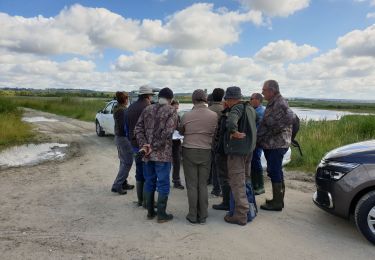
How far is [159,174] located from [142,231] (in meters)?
0.83

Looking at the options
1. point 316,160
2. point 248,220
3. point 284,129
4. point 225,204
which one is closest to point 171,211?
point 225,204

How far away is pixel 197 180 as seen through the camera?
5.47 metres

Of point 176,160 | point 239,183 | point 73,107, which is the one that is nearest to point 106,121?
point 176,160

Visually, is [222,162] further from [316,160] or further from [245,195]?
[316,160]

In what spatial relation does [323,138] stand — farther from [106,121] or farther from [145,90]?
[145,90]

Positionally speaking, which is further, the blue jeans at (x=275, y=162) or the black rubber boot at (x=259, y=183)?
the black rubber boot at (x=259, y=183)

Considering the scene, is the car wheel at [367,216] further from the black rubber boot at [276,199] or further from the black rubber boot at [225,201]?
the black rubber boot at [225,201]

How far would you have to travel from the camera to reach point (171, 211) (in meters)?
6.00

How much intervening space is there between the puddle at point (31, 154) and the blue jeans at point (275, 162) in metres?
6.72

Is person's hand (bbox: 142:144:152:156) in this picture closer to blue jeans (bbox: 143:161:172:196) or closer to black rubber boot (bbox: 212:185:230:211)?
blue jeans (bbox: 143:161:172:196)

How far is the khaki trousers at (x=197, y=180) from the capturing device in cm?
540

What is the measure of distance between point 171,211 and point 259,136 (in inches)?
71.8

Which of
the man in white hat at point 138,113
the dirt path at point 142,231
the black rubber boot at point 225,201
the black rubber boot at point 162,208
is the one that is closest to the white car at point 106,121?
the dirt path at point 142,231

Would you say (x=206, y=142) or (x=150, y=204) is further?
(x=150, y=204)
